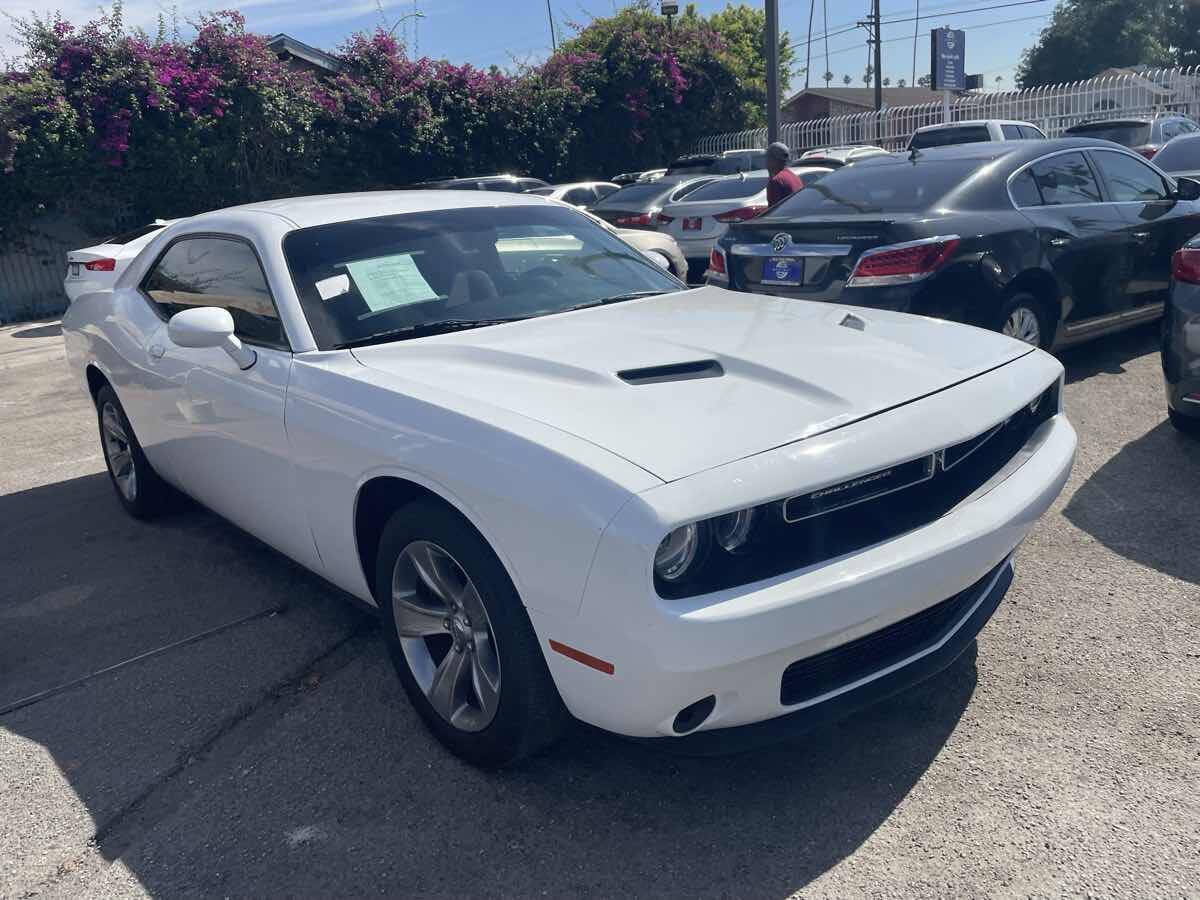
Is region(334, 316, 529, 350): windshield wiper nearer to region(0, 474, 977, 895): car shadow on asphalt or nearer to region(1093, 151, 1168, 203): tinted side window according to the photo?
region(0, 474, 977, 895): car shadow on asphalt

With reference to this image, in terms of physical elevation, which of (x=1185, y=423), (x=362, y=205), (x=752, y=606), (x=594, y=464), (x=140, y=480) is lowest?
(x=1185, y=423)

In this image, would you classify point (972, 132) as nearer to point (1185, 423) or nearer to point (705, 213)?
point (705, 213)

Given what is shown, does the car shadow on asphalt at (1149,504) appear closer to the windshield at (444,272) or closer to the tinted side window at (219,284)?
the windshield at (444,272)

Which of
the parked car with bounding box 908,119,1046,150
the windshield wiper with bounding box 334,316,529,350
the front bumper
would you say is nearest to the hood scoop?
the front bumper

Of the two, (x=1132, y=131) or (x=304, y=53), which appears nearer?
(x=1132, y=131)

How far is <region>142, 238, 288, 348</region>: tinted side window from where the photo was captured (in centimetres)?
366

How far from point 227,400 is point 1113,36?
244ft

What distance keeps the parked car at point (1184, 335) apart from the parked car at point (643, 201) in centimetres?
781

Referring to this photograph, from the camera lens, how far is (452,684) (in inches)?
115

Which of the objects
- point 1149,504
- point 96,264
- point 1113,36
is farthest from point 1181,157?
point 1113,36

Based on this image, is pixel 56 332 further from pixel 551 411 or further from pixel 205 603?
pixel 551 411

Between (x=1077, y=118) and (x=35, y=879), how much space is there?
2440 cm

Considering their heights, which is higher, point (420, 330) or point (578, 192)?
point (420, 330)

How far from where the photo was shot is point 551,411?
8.75 feet
